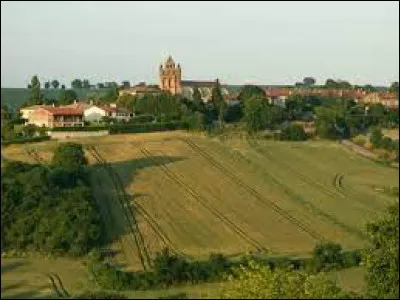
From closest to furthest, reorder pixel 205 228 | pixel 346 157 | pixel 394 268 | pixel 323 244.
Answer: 1. pixel 394 268
2. pixel 323 244
3. pixel 205 228
4. pixel 346 157

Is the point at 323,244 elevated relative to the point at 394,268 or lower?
lower

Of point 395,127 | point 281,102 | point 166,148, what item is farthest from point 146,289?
point 281,102

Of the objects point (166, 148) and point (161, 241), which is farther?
point (166, 148)

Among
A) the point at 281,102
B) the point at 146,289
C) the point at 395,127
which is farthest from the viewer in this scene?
the point at 281,102

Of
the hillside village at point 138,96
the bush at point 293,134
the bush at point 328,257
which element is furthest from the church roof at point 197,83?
the bush at point 328,257

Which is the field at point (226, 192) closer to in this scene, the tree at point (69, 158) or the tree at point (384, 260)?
the tree at point (69, 158)

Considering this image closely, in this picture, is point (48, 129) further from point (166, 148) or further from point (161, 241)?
point (161, 241)

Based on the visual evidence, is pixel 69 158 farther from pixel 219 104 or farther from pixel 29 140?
pixel 219 104

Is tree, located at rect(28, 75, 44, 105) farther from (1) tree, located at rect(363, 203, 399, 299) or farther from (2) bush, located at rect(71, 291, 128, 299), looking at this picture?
(1) tree, located at rect(363, 203, 399, 299)
